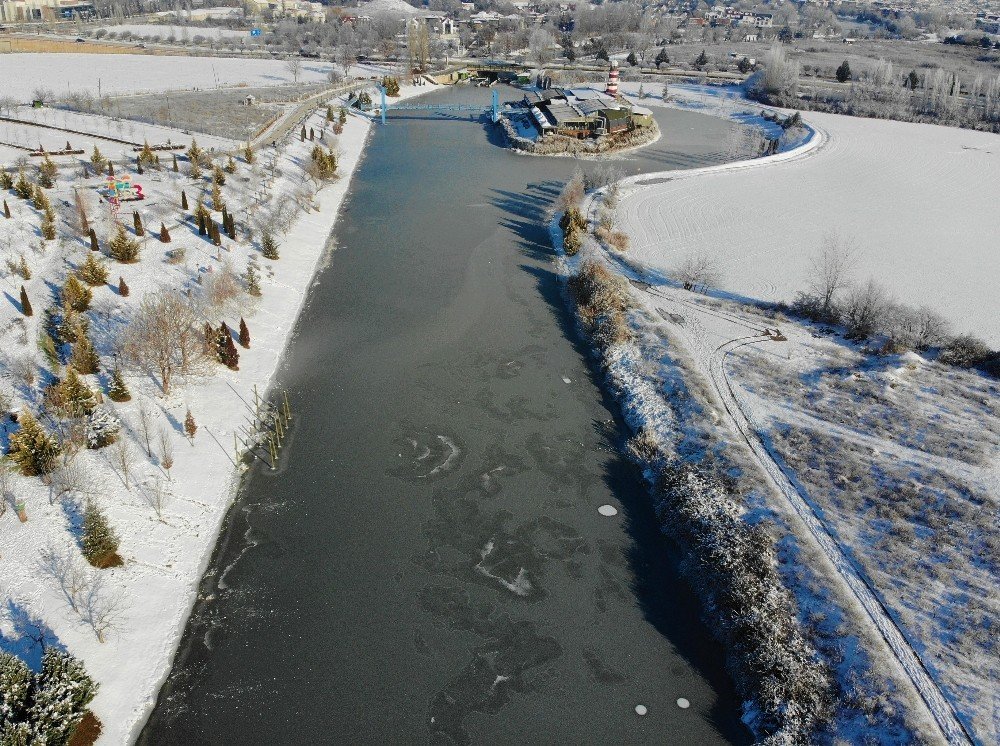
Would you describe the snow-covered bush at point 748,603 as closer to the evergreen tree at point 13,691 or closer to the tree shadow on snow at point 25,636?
the evergreen tree at point 13,691

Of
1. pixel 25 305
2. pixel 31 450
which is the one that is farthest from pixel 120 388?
pixel 25 305

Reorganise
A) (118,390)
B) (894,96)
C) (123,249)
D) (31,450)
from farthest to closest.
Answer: (894,96), (123,249), (118,390), (31,450)

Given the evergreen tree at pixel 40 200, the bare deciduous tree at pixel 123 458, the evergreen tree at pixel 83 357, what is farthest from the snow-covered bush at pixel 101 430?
the evergreen tree at pixel 40 200

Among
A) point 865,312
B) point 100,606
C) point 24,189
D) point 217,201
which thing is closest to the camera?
point 100,606

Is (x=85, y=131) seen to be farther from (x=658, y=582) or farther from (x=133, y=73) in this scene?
(x=658, y=582)

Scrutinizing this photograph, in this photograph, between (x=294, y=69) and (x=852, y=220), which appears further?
(x=294, y=69)

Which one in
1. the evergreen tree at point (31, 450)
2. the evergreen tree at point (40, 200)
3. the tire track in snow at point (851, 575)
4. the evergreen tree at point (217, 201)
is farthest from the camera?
the evergreen tree at point (217, 201)

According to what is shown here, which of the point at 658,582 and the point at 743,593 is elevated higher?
the point at 743,593
